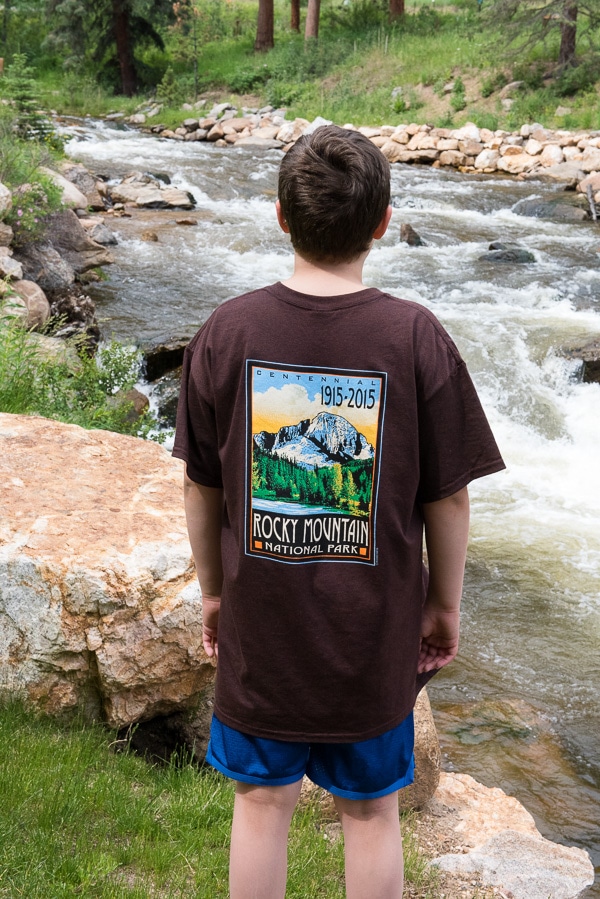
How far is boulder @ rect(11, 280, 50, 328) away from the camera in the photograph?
8.42m

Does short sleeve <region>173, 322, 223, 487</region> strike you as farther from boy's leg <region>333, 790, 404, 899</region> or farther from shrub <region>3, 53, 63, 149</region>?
shrub <region>3, 53, 63, 149</region>

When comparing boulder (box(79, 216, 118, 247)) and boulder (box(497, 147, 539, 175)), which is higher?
boulder (box(79, 216, 118, 247))

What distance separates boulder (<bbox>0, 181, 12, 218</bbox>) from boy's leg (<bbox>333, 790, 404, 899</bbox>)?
8.66 metres

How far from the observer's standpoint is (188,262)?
40.2 ft

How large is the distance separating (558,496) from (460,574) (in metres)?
5.57

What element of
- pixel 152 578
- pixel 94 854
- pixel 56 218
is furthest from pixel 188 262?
pixel 94 854

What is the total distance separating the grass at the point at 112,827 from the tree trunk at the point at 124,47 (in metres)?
28.2

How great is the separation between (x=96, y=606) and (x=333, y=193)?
73.8 inches

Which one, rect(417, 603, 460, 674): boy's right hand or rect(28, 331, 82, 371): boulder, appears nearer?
rect(417, 603, 460, 674): boy's right hand

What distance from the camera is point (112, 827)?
2.70 meters

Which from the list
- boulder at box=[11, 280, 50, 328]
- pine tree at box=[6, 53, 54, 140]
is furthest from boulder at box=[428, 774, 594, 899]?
pine tree at box=[6, 53, 54, 140]

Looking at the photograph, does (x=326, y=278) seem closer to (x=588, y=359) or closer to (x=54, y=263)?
(x=588, y=359)

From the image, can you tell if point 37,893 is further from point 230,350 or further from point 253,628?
point 230,350

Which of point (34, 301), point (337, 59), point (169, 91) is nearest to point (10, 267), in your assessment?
point (34, 301)
